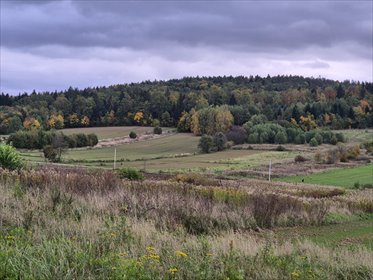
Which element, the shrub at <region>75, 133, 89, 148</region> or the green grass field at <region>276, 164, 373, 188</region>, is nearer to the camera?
the green grass field at <region>276, 164, 373, 188</region>

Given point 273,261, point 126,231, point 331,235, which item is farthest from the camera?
point 331,235

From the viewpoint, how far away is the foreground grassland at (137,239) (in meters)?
5.78

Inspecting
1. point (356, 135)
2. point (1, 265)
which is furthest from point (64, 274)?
point (356, 135)

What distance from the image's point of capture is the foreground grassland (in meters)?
5.78

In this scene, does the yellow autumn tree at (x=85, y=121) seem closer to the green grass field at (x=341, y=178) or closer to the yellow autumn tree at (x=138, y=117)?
the yellow autumn tree at (x=138, y=117)

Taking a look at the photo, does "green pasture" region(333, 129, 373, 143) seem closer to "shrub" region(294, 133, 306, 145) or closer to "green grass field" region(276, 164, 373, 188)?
"shrub" region(294, 133, 306, 145)

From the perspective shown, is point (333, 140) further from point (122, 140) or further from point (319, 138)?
point (122, 140)

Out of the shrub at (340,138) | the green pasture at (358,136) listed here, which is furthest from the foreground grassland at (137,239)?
the shrub at (340,138)

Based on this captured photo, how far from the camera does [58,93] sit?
15862 centimetres

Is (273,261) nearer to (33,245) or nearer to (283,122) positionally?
(33,245)

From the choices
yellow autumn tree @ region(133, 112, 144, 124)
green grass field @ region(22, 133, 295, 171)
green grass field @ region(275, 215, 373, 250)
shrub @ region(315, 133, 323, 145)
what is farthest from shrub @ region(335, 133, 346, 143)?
green grass field @ region(275, 215, 373, 250)

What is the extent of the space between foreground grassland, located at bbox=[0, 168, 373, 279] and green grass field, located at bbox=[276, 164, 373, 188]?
42636 mm

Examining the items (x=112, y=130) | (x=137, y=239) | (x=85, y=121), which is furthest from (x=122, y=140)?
(x=137, y=239)

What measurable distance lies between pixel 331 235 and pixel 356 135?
108073mm
